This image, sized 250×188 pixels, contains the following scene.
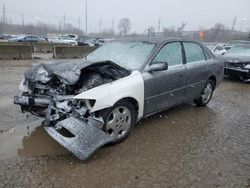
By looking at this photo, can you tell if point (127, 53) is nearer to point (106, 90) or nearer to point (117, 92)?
point (117, 92)

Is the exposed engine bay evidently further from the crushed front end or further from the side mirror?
the side mirror

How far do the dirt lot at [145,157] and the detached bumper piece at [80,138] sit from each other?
24cm

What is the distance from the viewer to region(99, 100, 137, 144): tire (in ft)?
11.7

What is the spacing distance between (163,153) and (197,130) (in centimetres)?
126

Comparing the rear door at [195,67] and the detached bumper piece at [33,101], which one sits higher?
the rear door at [195,67]

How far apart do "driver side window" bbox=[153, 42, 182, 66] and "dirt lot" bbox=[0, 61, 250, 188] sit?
1.19m

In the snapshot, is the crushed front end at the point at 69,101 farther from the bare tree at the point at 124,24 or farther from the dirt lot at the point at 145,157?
the bare tree at the point at 124,24

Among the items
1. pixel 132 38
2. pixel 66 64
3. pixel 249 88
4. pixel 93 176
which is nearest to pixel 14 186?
pixel 93 176

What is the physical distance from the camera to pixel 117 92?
359 centimetres

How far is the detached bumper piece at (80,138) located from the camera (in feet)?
10.2

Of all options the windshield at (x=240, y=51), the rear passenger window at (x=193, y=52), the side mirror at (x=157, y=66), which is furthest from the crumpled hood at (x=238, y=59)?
the side mirror at (x=157, y=66)

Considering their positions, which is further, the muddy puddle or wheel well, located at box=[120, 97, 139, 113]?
wheel well, located at box=[120, 97, 139, 113]

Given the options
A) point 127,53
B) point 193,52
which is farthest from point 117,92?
point 193,52

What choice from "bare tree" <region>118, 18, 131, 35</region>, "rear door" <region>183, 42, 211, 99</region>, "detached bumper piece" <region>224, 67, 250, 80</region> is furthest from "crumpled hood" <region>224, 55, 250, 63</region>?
"bare tree" <region>118, 18, 131, 35</region>
